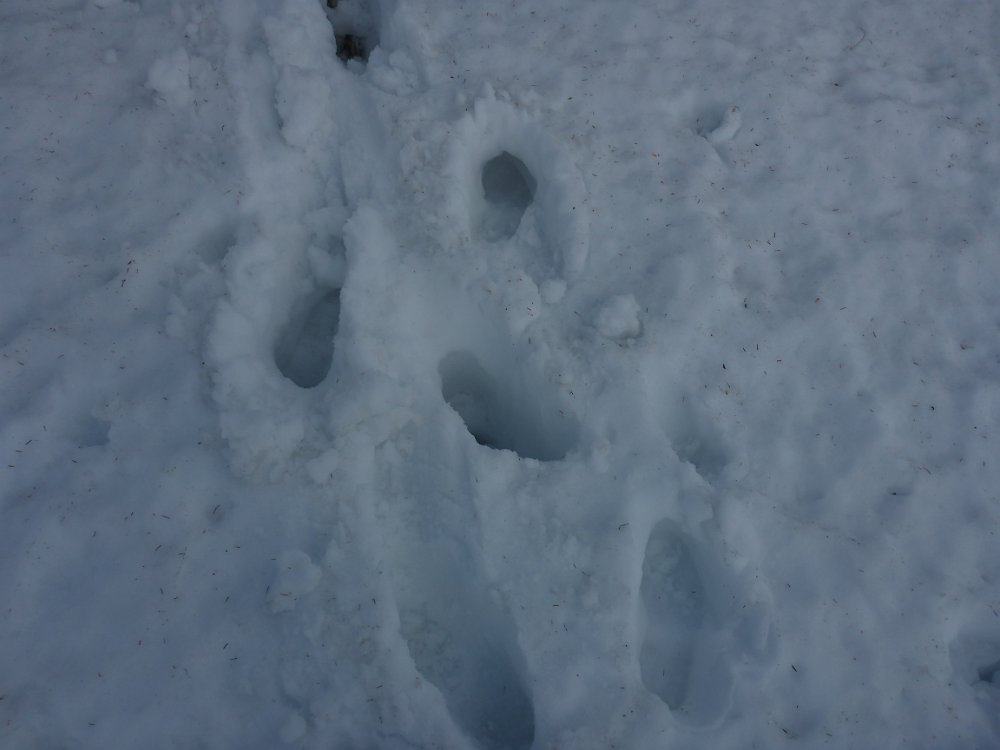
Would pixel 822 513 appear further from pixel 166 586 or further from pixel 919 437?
pixel 166 586

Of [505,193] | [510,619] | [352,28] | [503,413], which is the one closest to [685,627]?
[510,619]

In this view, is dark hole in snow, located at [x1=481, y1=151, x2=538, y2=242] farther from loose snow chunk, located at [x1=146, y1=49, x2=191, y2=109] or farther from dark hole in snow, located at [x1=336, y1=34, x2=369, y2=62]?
loose snow chunk, located at [x1=146, y1=49, x2=191, y2=109]

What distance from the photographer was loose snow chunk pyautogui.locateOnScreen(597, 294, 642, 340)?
271 centimetres

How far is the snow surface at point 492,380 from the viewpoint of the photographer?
219 cm

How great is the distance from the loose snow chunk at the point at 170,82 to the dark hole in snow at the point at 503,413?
1.91 metres

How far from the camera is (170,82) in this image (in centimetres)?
310

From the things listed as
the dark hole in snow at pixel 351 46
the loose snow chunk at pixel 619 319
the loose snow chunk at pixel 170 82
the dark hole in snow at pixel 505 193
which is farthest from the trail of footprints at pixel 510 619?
the dark hole in snow at pixel 351 46

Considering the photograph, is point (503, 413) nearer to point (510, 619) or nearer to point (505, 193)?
point (510, 619)

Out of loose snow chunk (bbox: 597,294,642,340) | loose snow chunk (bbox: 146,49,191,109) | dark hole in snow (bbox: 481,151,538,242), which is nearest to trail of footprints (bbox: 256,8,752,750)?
loose snow chunk (bbox: 597,294,642,340)

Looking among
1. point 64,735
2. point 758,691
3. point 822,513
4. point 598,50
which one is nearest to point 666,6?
point 598,50

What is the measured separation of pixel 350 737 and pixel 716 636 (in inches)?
52.8

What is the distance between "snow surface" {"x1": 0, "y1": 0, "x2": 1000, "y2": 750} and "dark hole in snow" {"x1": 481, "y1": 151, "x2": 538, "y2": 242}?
2cm

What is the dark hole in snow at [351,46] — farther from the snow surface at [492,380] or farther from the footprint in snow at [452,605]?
the footprint in snow at [452,605]

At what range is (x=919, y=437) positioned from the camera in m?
2.66
